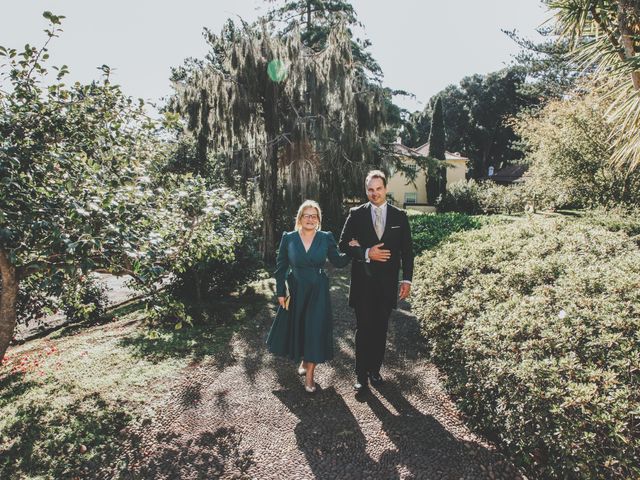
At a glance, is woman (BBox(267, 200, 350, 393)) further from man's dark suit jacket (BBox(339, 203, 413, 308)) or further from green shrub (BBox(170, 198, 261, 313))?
green shrub (BBox(170, 198, 261, 313))

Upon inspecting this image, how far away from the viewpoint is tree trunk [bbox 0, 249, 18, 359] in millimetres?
3023

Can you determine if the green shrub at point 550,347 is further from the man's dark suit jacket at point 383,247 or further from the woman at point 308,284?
the woman at point 308,284

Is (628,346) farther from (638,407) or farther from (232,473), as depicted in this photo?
(232,473)

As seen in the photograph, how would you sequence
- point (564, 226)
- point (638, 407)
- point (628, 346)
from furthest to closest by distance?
point (564, 226) → point (628, 346) → point (638, 407)

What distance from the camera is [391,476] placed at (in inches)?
106

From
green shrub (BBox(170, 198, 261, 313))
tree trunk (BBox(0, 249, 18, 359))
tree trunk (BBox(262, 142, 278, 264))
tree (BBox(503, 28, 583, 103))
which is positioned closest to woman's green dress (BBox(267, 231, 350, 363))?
tree trunk (BBox(0, 249, 18, 359))

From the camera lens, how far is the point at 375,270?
12.1 feet

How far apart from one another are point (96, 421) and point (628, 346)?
4.70m

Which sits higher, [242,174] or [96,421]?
[242,174]

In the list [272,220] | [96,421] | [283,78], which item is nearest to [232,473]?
[96,421]

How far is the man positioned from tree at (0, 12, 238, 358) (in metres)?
1.61

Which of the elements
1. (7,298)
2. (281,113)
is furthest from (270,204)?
(7,298)

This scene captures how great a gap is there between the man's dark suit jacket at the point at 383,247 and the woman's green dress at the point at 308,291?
21cm

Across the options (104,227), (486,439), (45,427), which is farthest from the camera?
(45,427)
